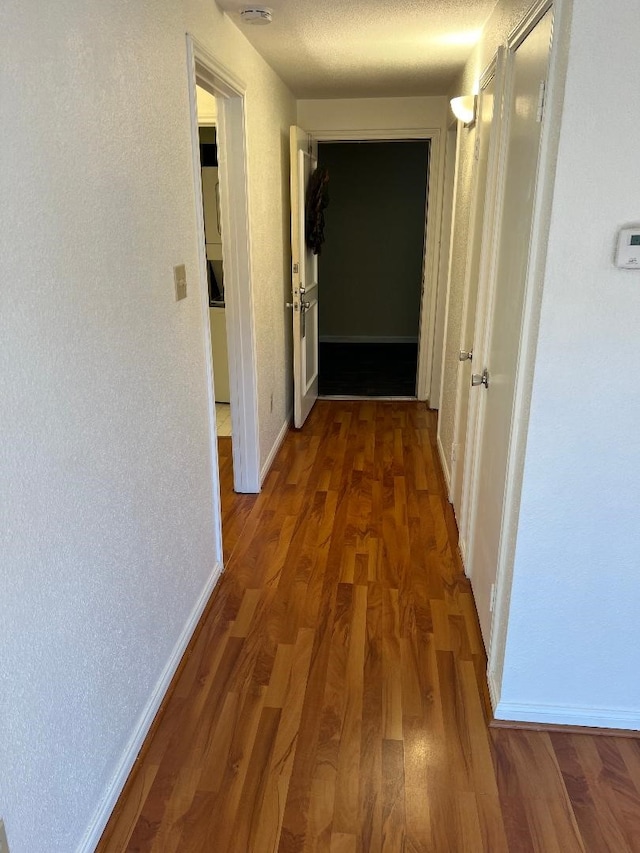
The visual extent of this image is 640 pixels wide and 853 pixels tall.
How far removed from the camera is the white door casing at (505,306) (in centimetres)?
164

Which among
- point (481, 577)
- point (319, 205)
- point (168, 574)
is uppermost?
point (319, 205)

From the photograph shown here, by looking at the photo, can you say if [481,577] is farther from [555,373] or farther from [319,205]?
[319,205]

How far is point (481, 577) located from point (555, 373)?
100 centimetres

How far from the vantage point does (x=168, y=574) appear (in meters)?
1.99

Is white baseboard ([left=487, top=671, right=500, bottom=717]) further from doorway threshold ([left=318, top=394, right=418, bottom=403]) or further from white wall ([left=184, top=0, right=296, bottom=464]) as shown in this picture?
doorway threshold ([left=318, top=394, right=418, bottom=403])

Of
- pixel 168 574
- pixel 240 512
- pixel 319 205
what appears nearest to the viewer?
pixel 168 574

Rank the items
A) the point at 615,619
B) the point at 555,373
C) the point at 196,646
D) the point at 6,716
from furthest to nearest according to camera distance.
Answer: the point at 196,646 → the point at 615,619 → the point at 555,373 → the point at 6,716

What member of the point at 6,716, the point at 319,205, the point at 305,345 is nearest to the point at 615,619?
the point at 6,716

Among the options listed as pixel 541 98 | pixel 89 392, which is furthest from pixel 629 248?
pixel 89 392

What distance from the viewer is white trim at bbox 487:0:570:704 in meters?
1.39

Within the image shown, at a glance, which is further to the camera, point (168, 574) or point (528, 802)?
point (168, 574)

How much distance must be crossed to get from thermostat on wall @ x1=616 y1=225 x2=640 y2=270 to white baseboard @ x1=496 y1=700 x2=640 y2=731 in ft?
4.15

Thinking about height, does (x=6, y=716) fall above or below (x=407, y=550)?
above

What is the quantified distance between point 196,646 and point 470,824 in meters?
1.07
